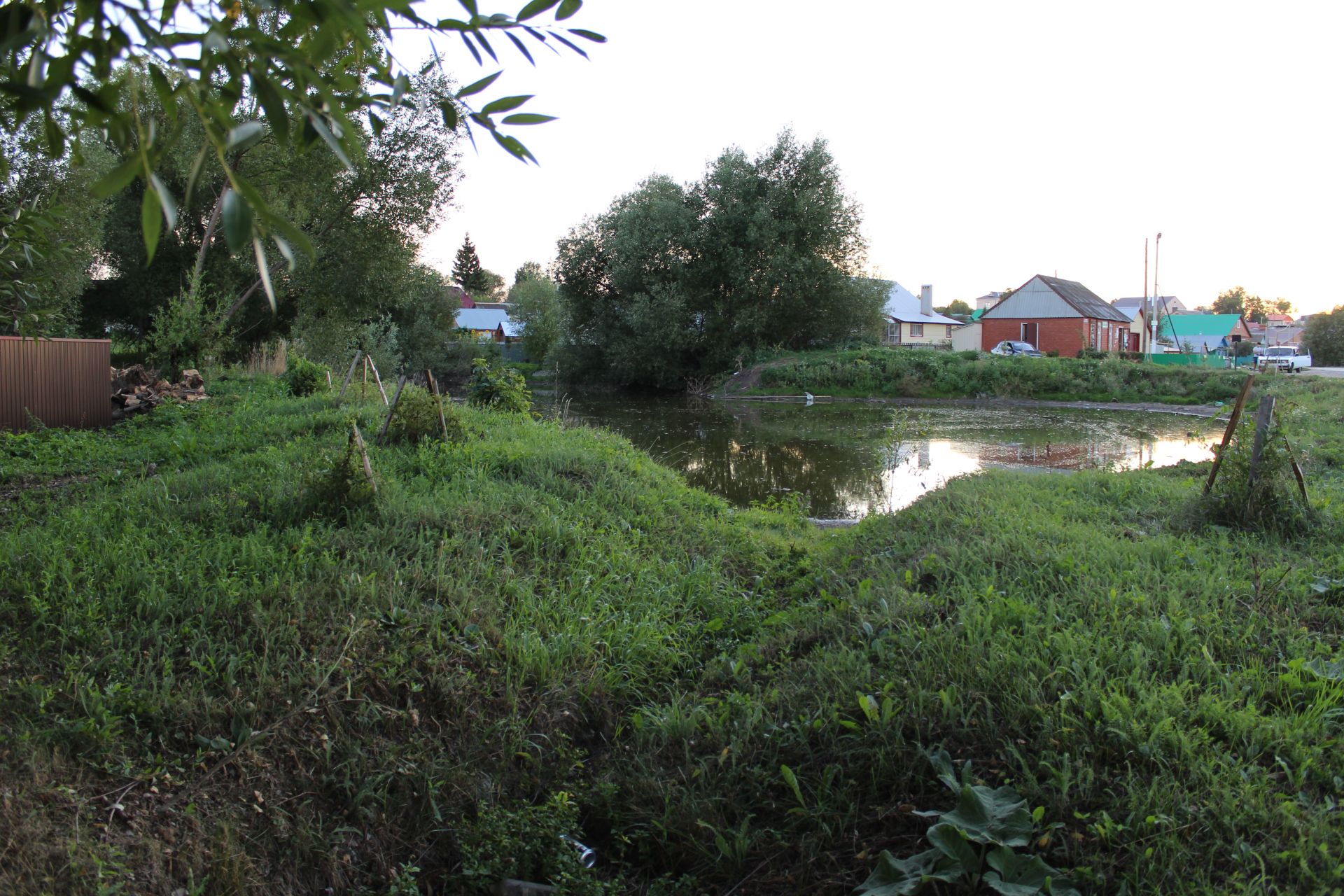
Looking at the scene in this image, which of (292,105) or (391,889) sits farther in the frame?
(391,889)

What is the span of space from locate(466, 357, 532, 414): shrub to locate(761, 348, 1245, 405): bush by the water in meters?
20.7

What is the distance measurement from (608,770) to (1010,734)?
5.55ft

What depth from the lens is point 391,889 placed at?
9.63 feet

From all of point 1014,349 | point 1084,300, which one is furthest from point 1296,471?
point 1084,300

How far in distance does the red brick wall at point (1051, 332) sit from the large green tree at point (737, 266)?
19713mm

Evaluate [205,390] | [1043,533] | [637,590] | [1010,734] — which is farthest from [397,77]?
[205,390]

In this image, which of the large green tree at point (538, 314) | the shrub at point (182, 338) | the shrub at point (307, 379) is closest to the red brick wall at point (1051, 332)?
the large green tree at point (538, 314)

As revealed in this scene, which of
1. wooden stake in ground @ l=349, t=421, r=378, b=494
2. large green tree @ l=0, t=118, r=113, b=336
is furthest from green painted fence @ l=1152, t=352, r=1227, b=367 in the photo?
large green tree @ l=0, t=118, r=113, b=336

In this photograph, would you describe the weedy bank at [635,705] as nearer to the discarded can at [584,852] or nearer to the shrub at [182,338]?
the discarded can at [584,852]

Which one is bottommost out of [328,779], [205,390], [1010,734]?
[328,779]

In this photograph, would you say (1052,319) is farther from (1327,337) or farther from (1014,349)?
(1327,337)

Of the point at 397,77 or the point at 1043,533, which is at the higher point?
the point at 397,77

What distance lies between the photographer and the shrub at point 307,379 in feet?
46.7

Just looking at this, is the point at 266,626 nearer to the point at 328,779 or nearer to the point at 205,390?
the point at 328,779
